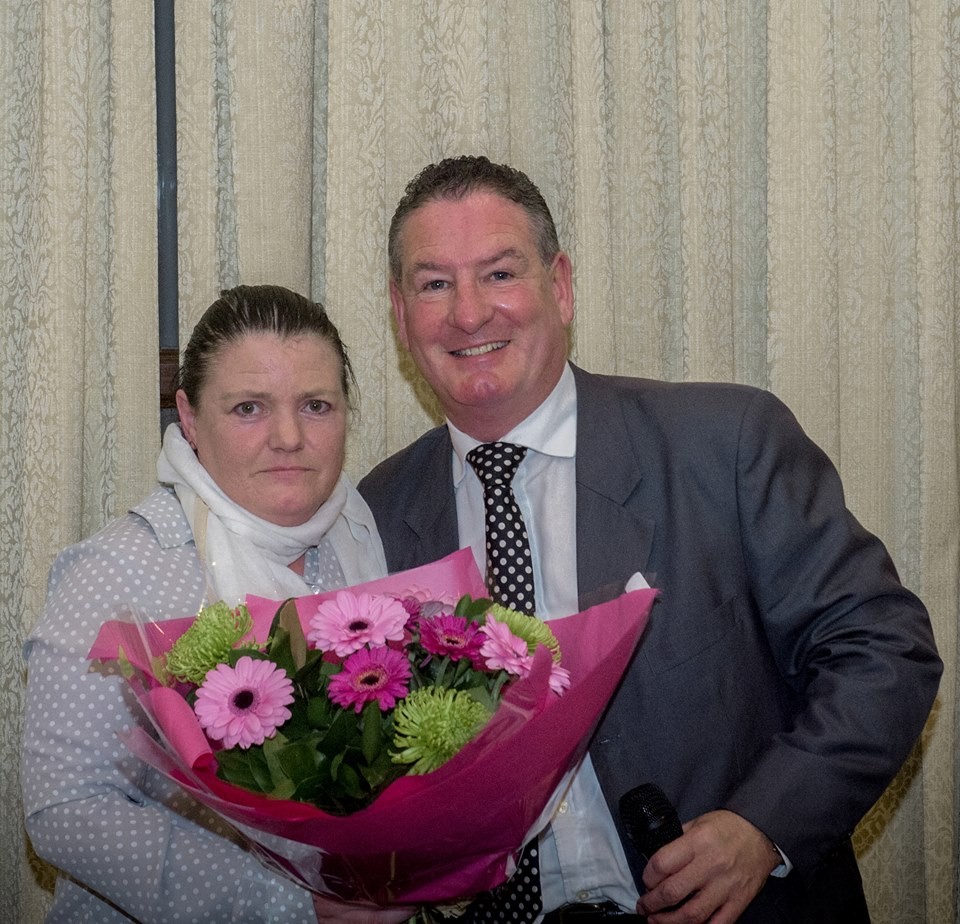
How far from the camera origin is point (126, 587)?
64.1 inches

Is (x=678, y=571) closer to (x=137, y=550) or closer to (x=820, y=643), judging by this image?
(x=820, y=643)

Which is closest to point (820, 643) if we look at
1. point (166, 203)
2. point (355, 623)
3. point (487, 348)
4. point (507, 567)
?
point (507, 567)

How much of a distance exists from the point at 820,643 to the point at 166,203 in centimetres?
155

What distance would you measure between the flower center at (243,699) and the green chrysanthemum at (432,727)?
0.15 m

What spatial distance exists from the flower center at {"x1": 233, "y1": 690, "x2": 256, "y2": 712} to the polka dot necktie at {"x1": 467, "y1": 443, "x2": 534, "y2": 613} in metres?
0.72

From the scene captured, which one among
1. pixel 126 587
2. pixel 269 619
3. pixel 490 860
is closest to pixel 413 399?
pixel 126 587

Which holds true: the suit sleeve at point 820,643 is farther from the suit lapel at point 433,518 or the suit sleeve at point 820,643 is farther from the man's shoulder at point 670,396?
the suit lapel at point 433,518

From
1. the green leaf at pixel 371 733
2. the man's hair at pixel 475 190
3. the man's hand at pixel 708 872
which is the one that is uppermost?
the man's hair at pixel 475 190

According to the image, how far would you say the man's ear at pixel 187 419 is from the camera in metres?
1.87

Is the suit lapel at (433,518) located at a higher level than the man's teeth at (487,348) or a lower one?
lower

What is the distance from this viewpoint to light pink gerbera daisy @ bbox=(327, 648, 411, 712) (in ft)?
3.77

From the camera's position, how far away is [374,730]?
114 cm

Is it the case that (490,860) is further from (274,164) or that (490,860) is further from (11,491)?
(274,164)

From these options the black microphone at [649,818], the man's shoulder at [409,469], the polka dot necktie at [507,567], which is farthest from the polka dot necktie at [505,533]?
the black microphone at [649,818]
